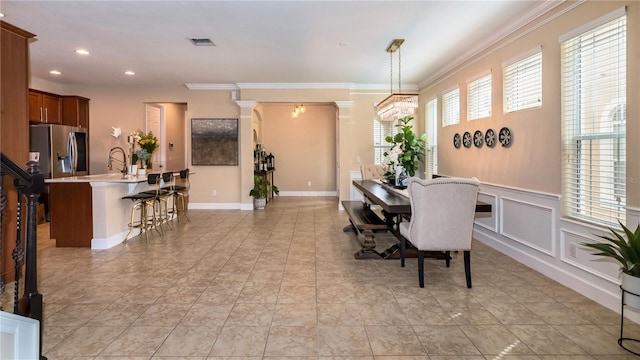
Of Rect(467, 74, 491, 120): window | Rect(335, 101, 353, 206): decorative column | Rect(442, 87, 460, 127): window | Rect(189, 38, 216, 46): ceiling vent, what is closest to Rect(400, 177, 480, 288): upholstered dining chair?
Rect(467, 74, 491, 120): window

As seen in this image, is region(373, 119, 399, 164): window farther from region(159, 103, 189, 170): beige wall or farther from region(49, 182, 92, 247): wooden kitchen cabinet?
region(49, 182, 92, 247): wooden kitchen cabinet

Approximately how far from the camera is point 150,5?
3.59 m

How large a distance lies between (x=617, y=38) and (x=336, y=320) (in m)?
2.92

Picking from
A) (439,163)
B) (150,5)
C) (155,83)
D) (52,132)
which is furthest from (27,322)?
(155,83)

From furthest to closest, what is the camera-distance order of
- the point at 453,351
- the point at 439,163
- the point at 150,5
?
1. the point at 439,163
2. the point at 150,5
3. the point at 453,351

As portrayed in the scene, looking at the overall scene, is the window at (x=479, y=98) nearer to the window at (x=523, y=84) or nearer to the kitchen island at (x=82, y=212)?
the window at (x=523, y=84)

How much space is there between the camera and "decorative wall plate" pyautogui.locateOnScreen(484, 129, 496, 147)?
4465mm

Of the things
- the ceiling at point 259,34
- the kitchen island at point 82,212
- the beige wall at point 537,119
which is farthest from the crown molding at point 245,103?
the beige wall at point 537,119

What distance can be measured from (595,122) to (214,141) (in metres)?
6.59

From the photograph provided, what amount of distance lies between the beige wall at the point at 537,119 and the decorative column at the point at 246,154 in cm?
425

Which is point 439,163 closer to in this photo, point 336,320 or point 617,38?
point 617,38

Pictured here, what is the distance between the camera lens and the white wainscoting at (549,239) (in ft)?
9.11

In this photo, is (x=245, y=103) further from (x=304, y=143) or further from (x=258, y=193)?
(x=304, y=143)

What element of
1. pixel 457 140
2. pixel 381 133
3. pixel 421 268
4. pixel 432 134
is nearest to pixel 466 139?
pixel 457 140
